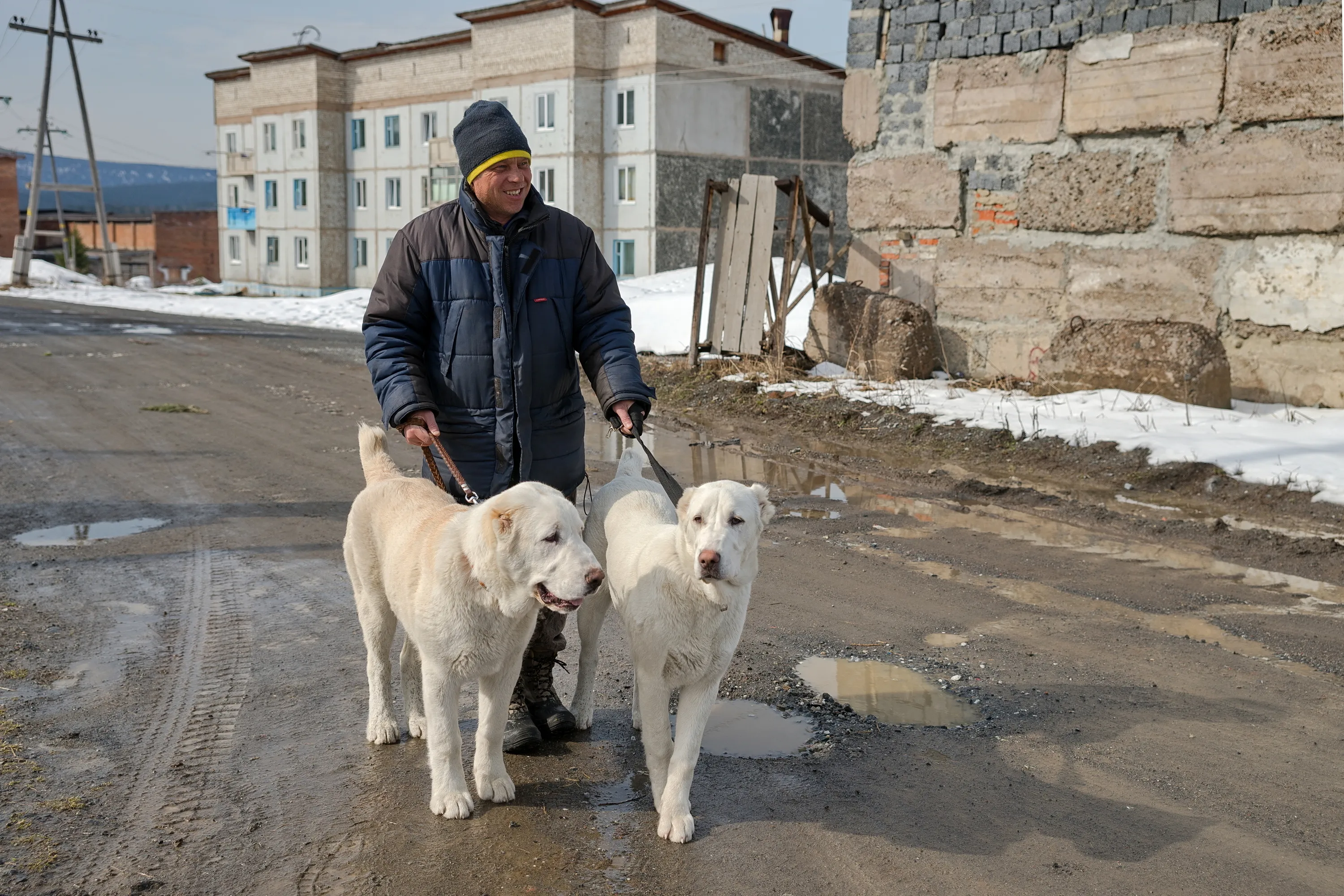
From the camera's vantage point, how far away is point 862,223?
47.7 ft

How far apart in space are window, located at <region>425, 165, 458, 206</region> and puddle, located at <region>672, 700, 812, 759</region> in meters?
41.3

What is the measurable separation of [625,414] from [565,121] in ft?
120

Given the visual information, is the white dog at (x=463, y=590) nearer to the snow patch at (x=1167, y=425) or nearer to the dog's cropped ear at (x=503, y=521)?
the dog's cropped ear at (x=503, y=521)

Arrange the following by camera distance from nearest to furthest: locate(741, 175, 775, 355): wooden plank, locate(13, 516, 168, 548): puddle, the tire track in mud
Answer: the tire track in mud < locate(13, 516, 168, 548): puddle < locate(741, 175, 775, 355): wooden plank

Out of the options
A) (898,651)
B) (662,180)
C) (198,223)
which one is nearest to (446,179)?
(662,180)

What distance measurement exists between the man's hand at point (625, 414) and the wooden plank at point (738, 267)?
10.5m

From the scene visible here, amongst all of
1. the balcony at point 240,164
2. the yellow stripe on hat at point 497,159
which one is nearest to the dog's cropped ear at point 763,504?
the yellow stripe on hat at point 497,159

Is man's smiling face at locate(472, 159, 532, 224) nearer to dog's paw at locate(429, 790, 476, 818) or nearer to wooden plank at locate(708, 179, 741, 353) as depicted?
dog's paw at locate(429, 790, 476, 818)

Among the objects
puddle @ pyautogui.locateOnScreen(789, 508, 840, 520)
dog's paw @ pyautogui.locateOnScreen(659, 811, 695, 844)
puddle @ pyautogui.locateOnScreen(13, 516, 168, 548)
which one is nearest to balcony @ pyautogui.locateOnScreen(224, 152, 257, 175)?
puddle @ pyautogui.locateOnScreen(13, 516, 168, 548)

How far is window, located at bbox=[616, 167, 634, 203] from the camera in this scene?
128 ft

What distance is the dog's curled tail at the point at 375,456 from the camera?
455 cm

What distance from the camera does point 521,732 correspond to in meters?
4.35

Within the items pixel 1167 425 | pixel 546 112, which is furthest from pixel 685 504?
pixel 546 112

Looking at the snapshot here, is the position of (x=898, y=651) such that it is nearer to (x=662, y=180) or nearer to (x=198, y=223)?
(x=662, y=180)
